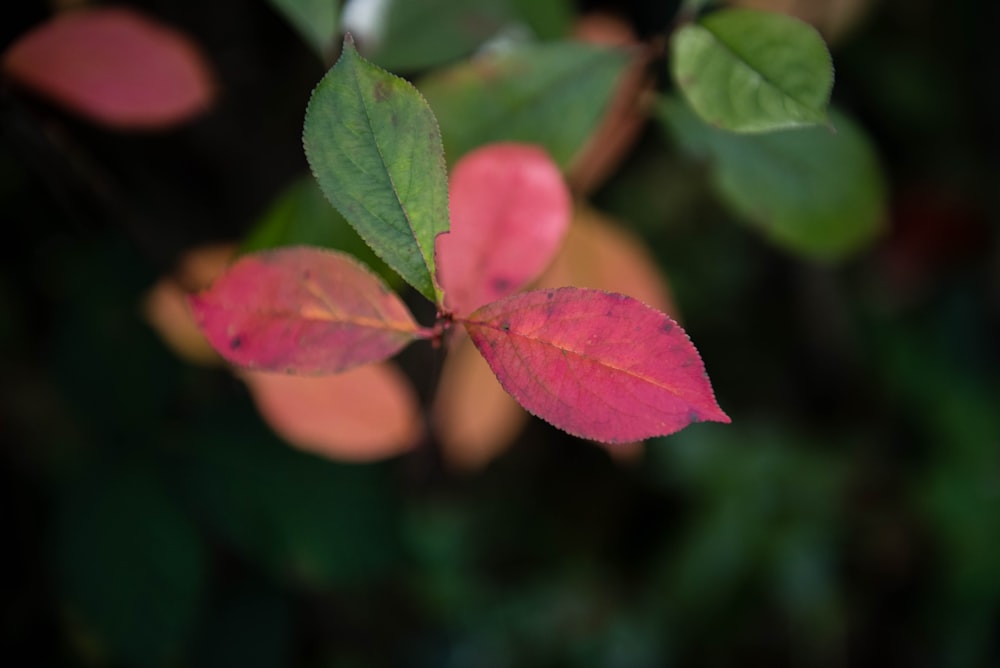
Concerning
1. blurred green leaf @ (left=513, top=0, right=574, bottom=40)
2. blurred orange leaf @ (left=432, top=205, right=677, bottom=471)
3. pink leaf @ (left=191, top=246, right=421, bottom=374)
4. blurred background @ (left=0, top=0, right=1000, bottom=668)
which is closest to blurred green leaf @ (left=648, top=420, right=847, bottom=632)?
blurred background @ (left=0, top=0, right=1000, bottom=668)

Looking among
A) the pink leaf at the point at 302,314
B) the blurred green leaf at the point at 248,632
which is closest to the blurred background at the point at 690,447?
the blurred green leaf at the point at 248,632

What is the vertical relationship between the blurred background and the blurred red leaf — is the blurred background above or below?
below

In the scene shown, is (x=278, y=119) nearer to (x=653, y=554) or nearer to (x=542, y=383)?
(x=542, y=383)

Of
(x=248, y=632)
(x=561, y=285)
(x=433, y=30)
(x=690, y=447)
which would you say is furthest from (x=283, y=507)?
(x=690, y=447)

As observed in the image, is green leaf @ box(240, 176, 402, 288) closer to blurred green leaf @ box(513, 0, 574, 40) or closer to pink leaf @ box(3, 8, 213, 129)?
pink leaf @ box(3, 8, 213, 129)

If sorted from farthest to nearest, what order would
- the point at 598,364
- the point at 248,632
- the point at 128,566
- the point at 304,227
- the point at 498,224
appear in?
1. the point at 248,632
2. the point at 128,566
3. the point at 304,227
4. the point at 498,224
5. the point at 598,364

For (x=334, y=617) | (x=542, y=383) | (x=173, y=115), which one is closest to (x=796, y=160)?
(x=542, y=383)

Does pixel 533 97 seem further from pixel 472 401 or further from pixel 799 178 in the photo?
pixel 472 401
